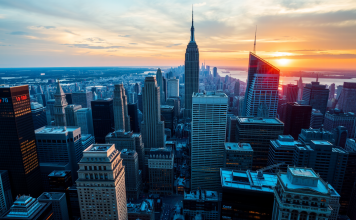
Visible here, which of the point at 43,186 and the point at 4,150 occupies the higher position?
the point at 4,150

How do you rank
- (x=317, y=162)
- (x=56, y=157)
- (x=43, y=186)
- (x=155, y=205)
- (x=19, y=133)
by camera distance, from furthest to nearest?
(x=56, y=157)
(x=43, y=186)
(x=155, y=205)
(x=19, y=133)
(x=317, y=162)

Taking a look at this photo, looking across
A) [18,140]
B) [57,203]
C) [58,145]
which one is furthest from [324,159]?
[58,145]

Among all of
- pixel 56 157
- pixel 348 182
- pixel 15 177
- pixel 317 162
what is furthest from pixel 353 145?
pixel 15 177

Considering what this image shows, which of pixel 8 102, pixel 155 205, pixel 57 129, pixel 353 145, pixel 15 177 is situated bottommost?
pixel 155 205

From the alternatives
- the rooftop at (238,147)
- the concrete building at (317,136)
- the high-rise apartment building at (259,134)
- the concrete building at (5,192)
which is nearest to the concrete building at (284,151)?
the concrete building at (317,136)

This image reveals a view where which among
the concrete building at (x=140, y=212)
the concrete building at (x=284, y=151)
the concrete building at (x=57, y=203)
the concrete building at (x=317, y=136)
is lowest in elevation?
the concrete building at (x=140, y=212)

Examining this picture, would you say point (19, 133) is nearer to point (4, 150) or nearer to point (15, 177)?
point (4, 150)

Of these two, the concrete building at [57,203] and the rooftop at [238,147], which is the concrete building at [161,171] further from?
the concrete building at [57,203]
